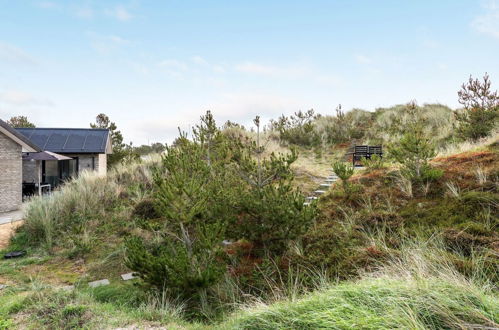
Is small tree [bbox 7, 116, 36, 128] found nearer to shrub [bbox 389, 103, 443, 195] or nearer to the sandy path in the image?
the sandy path

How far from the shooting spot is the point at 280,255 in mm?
4914

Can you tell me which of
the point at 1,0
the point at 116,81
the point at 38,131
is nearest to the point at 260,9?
the point at 116,81

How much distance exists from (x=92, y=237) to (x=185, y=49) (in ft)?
26.4

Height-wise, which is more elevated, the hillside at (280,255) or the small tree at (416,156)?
the small tree at (416,156)

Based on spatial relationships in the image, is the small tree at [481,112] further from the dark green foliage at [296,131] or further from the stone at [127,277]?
the stone at [127,277]

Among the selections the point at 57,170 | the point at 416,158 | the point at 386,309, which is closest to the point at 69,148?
the point at 57,170

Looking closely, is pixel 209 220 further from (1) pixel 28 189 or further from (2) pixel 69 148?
(2) pixel 69 148

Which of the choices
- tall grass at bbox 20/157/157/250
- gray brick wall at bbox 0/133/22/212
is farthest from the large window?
tall grass at bbox 20/157/157/250

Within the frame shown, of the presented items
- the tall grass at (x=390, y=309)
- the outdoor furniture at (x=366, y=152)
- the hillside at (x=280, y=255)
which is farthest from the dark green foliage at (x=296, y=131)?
the tall grass at (x=390, y=309)

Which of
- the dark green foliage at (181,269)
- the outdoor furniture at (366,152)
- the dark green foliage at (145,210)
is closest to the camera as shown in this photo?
the dark green foliage at (181,269)

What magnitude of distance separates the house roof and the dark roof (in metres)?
5.00

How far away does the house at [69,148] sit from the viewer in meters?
19.7

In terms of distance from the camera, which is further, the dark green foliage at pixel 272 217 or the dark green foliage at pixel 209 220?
the dark green foliage at pixel 272 217

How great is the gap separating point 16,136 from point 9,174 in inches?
73.6
